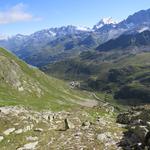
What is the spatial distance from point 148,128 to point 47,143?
671cm

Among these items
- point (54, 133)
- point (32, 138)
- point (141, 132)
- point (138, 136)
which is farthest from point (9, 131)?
point (141, 132)

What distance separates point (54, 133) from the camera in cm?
2641

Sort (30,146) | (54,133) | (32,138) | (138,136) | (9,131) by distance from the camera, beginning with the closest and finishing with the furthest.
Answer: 1. (138,136)
2. (30,146)
3. (32,138)
4. (54,133)
5. (9,131)

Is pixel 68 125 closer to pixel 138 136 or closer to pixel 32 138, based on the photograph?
pixel 32 138

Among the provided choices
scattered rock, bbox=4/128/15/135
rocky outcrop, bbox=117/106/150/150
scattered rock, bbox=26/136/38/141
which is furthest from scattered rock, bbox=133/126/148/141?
scattered rock, bbox=4/128/15/135

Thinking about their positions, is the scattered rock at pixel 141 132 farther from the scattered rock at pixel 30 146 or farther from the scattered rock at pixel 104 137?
the scattered rock at pixel 30 146

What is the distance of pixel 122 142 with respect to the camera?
2341 centimetres

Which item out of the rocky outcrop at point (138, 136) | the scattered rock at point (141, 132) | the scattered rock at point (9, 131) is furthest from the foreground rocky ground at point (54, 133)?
→ the scattered rock at point (141, 132)

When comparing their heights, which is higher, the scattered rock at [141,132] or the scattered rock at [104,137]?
the scattered rock at [141,132]

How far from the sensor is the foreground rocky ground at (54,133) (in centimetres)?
2380

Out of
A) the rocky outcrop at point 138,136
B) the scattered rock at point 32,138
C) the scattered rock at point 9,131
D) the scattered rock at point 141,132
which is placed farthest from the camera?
the scattered rock at point 9,131

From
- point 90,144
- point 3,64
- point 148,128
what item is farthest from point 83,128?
point 3,64

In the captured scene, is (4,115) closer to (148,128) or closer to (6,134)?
(6,134)

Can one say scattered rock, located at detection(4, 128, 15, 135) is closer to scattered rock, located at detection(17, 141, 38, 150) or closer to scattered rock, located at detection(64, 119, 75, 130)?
scattered rock, located at detection(17, 141, 38, 150)
